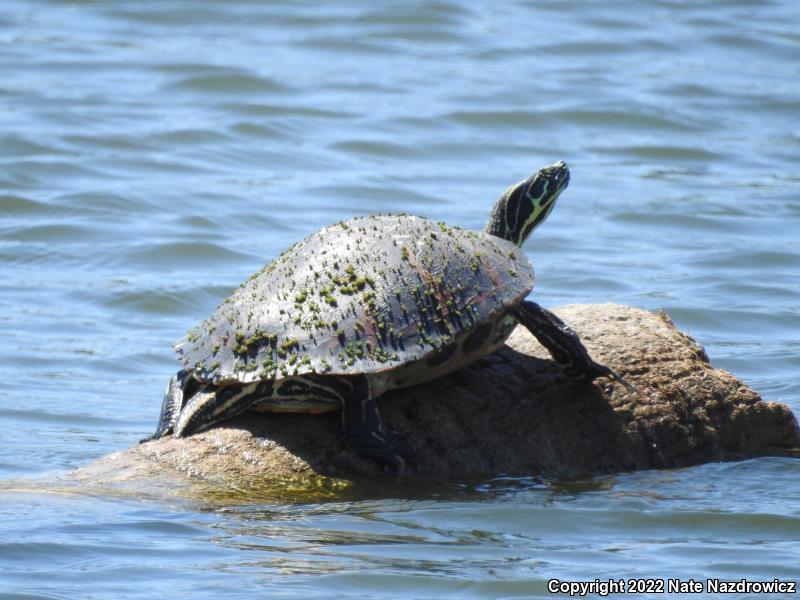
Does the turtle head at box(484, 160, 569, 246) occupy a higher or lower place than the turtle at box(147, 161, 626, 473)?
higher

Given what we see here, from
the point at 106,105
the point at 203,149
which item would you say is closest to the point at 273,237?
the point at 203,149

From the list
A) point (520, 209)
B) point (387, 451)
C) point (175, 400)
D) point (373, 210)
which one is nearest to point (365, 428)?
point (387, 451)

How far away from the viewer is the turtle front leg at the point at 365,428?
554cm

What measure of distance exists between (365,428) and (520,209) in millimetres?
1539

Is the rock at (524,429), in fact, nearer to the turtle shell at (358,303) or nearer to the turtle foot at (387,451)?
the turtle foot at (387,451)

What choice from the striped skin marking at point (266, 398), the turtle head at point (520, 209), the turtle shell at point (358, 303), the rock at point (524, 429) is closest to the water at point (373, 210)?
the rock at point (524, 429)

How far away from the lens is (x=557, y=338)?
582 cm

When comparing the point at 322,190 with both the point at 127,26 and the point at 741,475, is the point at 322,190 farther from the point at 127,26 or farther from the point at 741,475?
the point at 741,475

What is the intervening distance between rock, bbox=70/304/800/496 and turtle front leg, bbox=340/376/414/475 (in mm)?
82

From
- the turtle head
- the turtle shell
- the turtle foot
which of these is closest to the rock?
the turtle foot

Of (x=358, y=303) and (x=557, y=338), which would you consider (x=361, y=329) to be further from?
(x=557, y=338)

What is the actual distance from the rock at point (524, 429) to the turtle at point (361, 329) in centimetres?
9

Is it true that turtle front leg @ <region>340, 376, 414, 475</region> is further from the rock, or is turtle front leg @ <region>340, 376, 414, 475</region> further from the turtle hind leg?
the turtle hind leg

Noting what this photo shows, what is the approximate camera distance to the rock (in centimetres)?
560
